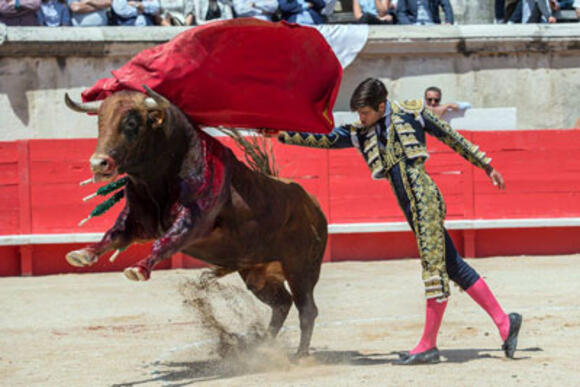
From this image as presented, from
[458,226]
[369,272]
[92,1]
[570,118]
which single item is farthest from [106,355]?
[570,118]

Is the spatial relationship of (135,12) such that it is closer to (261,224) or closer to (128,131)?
(261,224)

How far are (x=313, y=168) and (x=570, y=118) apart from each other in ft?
10.8

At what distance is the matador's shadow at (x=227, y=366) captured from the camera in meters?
4.35

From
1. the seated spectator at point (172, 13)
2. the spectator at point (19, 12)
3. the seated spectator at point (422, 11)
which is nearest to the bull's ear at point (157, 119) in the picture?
the spectator at point (19, 12)

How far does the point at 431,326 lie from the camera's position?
447 centimetres

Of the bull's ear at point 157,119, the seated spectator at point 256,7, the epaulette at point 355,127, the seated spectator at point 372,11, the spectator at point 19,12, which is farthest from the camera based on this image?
the seated spectator at point 372,11

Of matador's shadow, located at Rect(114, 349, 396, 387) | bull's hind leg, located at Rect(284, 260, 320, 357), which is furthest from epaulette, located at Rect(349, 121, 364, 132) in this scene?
matador's shadow, located at Rect(114, 349, 396, 387)

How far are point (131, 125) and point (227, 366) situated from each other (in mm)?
1284

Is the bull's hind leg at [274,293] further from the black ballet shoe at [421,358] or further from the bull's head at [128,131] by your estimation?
the bull's head at [128,131]

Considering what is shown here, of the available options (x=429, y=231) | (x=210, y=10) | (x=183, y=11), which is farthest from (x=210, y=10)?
(x=429, y=231)

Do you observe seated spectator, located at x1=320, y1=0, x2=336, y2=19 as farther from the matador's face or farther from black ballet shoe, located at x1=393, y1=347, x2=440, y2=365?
black ballet shoe, located at x1=393, y1=347, x2=440, y2=365

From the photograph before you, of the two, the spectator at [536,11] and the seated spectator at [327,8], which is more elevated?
the seated spectator at [327,8]

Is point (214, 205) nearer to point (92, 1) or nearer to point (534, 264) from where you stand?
point (534, 264)

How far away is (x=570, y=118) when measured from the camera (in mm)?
10562
